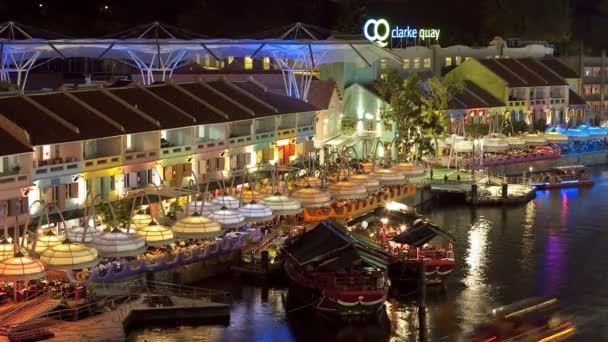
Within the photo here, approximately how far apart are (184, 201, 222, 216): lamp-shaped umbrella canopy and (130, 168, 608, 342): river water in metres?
3.83

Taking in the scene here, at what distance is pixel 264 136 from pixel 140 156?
11.7 meters

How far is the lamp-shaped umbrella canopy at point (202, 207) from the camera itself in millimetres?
51312

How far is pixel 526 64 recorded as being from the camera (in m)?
102

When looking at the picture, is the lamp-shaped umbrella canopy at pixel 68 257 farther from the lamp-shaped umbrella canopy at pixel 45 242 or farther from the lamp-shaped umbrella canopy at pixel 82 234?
the lamp-shaped umbrella canopy at pixel 82 234

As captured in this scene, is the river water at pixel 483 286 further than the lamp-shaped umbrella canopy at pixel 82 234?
No

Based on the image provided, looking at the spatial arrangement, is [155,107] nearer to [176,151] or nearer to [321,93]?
[176,151]

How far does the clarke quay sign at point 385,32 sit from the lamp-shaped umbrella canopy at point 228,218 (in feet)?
123

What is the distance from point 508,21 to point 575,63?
12.7 m

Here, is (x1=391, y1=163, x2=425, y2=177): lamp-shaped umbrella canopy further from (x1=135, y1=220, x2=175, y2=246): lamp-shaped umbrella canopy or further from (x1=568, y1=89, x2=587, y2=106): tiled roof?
(x1=568, y1=89, x2=587, y2=106): tiled roof

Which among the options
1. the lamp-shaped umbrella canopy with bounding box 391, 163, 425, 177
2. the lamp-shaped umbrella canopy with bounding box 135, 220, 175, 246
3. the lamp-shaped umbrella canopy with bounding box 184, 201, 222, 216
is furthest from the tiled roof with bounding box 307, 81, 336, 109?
the lamp-shaped umbrella canopy with bounding box 135, 220, 175, 246

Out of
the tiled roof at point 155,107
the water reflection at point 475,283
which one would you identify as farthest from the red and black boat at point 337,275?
the tiled roof at point 155,107

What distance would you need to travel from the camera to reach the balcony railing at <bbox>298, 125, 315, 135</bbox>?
68.5 meters

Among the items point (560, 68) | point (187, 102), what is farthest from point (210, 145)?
point (560, 68)

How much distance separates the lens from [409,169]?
68062mm
